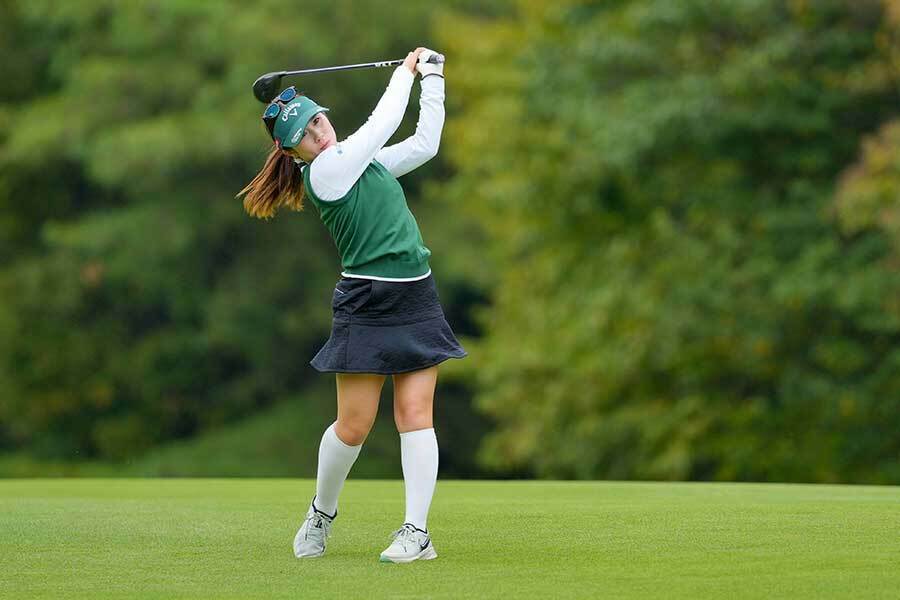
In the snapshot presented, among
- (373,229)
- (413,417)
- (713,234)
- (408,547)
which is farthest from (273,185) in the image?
(713,234)

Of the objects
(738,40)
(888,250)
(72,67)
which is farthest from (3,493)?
(72,67)

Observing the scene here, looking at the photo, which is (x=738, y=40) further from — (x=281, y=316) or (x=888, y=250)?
(x=281, y=316)

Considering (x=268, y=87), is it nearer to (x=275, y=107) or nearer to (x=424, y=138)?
(x=275, y=107)

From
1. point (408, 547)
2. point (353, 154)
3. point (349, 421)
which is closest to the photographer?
point (408, 547)

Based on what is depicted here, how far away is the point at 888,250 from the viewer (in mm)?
18516

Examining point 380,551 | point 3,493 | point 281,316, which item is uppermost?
point 380,551

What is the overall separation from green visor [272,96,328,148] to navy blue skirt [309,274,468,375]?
1.85 feet

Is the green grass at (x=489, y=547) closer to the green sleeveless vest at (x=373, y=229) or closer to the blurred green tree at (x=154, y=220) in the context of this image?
the green sleeveless vest at (x=373, y=229)

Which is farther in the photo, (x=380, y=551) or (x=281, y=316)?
(x=281, y=316)

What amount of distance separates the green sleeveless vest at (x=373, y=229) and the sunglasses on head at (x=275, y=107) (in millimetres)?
212

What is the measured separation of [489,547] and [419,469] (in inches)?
20.0

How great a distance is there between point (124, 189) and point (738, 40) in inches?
575

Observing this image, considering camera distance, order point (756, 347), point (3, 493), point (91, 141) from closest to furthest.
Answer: point (3, 493)
point (756, 347)
point (91, 141)

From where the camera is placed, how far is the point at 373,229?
6.09 m
